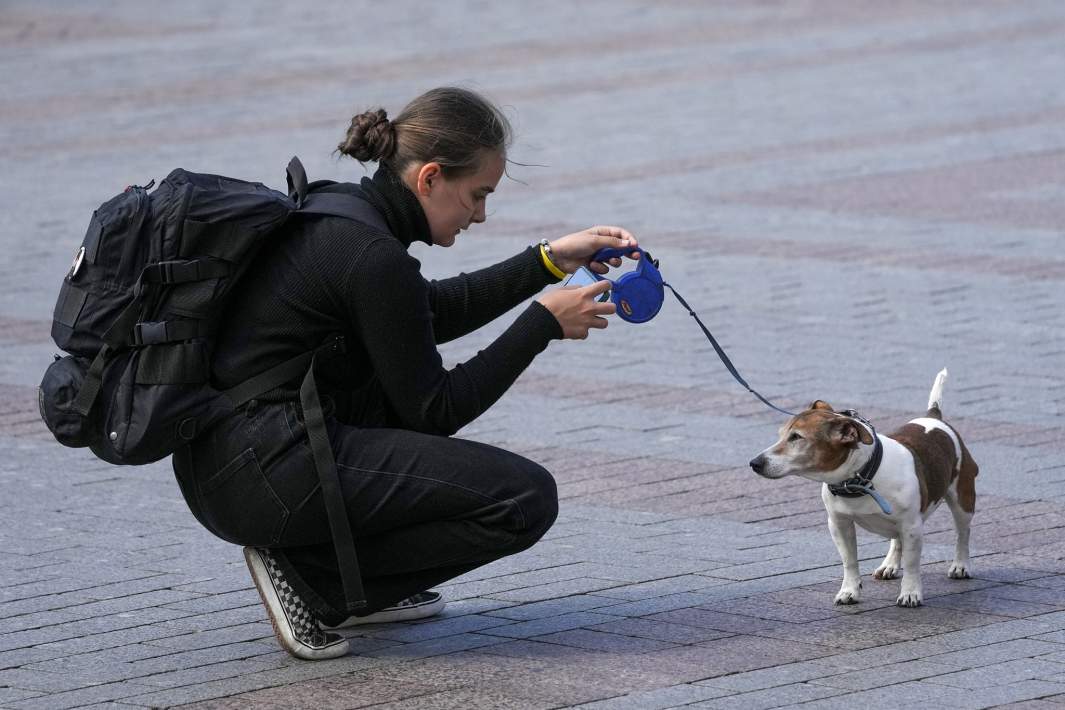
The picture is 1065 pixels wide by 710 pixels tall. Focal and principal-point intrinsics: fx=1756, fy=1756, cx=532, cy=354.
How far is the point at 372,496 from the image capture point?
4.33 m

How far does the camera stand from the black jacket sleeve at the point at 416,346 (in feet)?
13.8

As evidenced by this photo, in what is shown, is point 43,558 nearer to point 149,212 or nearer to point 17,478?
point 17,478

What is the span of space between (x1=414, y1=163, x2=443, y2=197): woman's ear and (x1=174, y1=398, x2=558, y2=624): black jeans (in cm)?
59

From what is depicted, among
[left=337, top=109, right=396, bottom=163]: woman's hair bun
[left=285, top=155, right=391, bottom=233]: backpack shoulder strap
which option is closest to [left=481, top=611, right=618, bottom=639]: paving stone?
[left=285, top=155, right=391, bottom=233]: backpack shoulder strap

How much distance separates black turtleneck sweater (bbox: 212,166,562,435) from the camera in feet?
13.9

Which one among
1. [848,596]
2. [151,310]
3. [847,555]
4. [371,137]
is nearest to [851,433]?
[847,555]

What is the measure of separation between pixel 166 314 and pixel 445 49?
53.2ft

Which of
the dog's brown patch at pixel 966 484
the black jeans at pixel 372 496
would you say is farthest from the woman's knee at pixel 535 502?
the dog's brown patch at pixel 966 484

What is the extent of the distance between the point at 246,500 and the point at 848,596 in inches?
64.9

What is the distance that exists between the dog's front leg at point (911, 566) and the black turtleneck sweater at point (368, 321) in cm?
112

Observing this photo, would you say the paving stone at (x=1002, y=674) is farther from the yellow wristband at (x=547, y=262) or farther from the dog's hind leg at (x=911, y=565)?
the yellow wristband at (x=547, y=262)

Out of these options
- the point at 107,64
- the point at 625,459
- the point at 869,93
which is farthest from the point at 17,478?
the point at 107,64

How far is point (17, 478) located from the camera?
6.34 m

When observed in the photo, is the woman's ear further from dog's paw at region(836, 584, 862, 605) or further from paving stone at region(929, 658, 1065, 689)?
paving stone at region(929, 658, 1065, 689)
